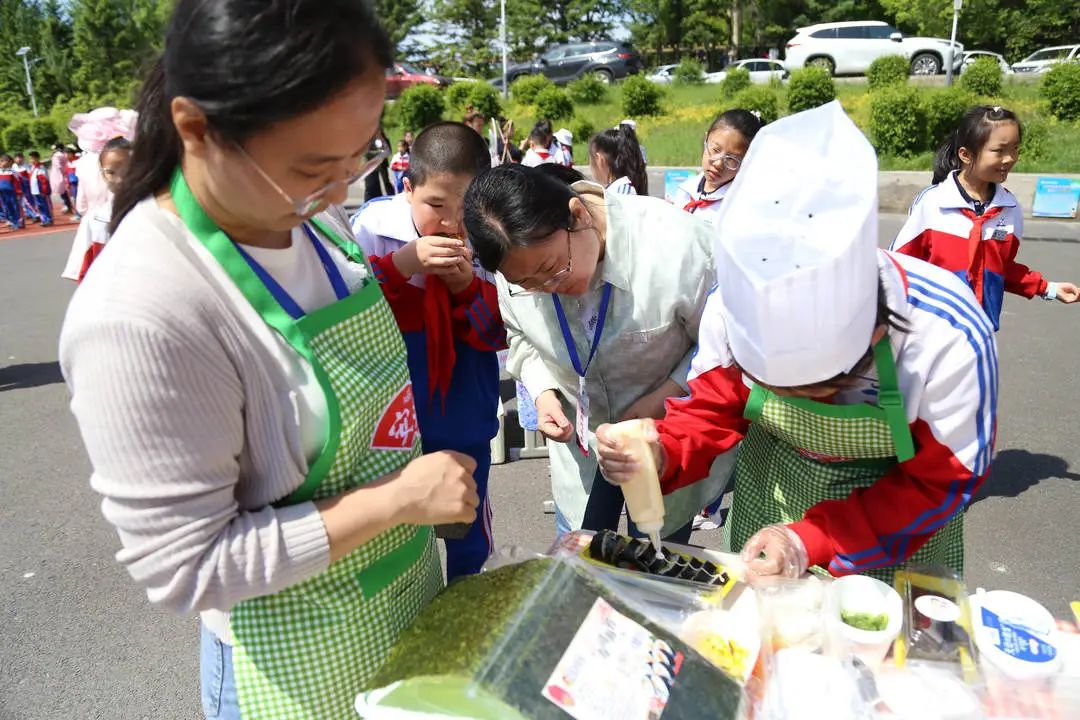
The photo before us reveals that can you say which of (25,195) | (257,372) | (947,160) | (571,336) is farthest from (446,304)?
(25,195)

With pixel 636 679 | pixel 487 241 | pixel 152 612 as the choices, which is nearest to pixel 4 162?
pixel 152 612

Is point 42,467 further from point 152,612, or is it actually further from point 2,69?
→ point 2,69

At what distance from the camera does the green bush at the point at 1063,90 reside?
46.2 ft

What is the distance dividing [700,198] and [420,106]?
17.5 metres

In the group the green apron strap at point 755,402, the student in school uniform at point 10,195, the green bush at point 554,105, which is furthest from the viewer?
the green bush at point 554,105

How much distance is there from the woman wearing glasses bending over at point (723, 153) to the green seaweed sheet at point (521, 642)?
115 inches

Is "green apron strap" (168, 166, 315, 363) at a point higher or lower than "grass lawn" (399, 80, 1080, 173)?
higher

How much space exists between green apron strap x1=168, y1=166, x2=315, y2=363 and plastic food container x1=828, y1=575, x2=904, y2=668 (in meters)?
0.95

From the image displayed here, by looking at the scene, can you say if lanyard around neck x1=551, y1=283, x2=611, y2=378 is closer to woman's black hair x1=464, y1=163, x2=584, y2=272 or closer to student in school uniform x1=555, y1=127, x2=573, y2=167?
woman's black hair x1=464, y1=163, x2=584, y2=272

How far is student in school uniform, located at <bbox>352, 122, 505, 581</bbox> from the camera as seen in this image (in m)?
2.01

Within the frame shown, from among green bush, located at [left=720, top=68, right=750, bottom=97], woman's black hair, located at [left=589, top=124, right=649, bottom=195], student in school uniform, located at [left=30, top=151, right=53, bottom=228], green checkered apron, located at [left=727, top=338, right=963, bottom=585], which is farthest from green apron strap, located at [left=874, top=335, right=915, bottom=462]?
green bush, located at [left=720, top=68, right=750, bottom=97]

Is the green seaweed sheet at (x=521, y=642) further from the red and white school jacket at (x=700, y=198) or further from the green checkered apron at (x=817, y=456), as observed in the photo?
the red and white school jacket at (x=700, y=198)

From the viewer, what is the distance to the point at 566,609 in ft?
3.49

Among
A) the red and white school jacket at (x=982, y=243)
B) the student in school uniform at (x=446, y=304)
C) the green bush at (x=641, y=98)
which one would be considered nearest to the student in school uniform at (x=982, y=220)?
the red and white school jacket at (x=982, y=243)
